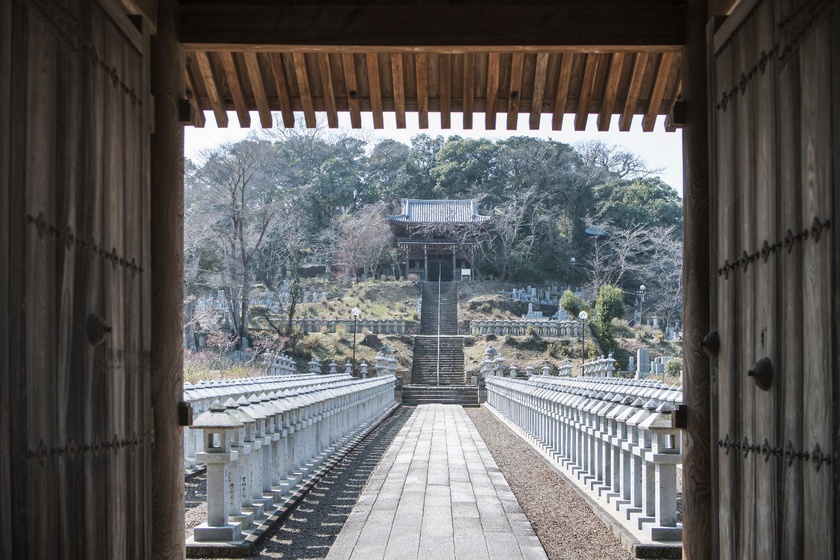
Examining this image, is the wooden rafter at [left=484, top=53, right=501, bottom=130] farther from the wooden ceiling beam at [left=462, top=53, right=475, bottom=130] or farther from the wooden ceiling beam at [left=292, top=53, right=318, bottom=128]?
the wooden ceiling beam at [left=292, top=53, right=318, bottom=128]

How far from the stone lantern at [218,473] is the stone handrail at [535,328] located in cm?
3730

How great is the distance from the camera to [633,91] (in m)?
4.97

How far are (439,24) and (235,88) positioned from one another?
1.44 meters

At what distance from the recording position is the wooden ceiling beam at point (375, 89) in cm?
487

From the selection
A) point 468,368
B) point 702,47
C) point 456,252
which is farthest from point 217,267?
point 702,47

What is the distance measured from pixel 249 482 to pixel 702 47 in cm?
443

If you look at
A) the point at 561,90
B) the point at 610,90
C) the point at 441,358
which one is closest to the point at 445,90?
the point at 561,90

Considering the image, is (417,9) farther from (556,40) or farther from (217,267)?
(217,267)

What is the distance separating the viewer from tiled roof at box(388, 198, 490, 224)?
55.7 metres

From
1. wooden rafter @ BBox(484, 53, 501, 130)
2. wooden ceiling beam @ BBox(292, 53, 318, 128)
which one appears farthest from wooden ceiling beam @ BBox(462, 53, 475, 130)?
wooden ceiling beam @ BBox(292, 53, 318, 128)

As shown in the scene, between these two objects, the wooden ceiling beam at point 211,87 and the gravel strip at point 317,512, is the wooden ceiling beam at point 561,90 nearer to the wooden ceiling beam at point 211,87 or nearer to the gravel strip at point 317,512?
the wooden ceiling beam at point 211,87

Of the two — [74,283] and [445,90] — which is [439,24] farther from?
[74,283]

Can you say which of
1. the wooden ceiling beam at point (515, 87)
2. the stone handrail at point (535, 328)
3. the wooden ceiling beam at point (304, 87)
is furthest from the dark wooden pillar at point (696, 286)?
the stone handrail at point (535, 328)

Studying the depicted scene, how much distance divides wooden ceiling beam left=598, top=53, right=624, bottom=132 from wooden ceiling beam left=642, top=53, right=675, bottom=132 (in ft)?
0.73
